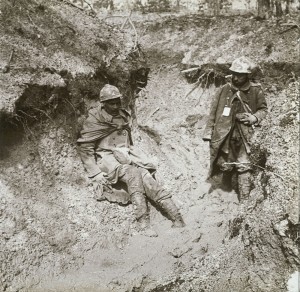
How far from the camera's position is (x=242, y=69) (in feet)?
21.5

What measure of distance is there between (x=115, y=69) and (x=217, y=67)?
77.6 inches

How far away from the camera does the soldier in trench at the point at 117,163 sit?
635cm

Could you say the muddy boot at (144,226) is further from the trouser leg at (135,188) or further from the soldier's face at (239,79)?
the soldier's face at (239,79)

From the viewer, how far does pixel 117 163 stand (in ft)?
21.6

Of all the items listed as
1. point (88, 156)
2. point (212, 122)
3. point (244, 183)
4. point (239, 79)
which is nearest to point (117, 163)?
point (88, 156)

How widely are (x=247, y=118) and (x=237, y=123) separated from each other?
199 millimetres

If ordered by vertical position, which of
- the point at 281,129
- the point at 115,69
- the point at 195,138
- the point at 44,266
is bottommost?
the point at 44,266

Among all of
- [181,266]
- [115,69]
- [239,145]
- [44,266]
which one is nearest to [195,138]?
[239,145]

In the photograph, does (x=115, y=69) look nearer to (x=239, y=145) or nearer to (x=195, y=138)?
(x=195, y=138)

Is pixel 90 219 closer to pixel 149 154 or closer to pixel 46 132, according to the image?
pixel 46 132

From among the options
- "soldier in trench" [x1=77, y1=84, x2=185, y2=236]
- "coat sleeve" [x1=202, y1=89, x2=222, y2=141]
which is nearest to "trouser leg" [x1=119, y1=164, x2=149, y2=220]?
"soldier in trench" [x1=77, y1=84, x2=185, y2=236]

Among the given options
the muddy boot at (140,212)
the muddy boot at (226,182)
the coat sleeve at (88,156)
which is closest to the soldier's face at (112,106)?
the coat sleeve at (88,156)

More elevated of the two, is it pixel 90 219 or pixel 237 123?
pixel 237 123

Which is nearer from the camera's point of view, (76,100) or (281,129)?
(281,129)
